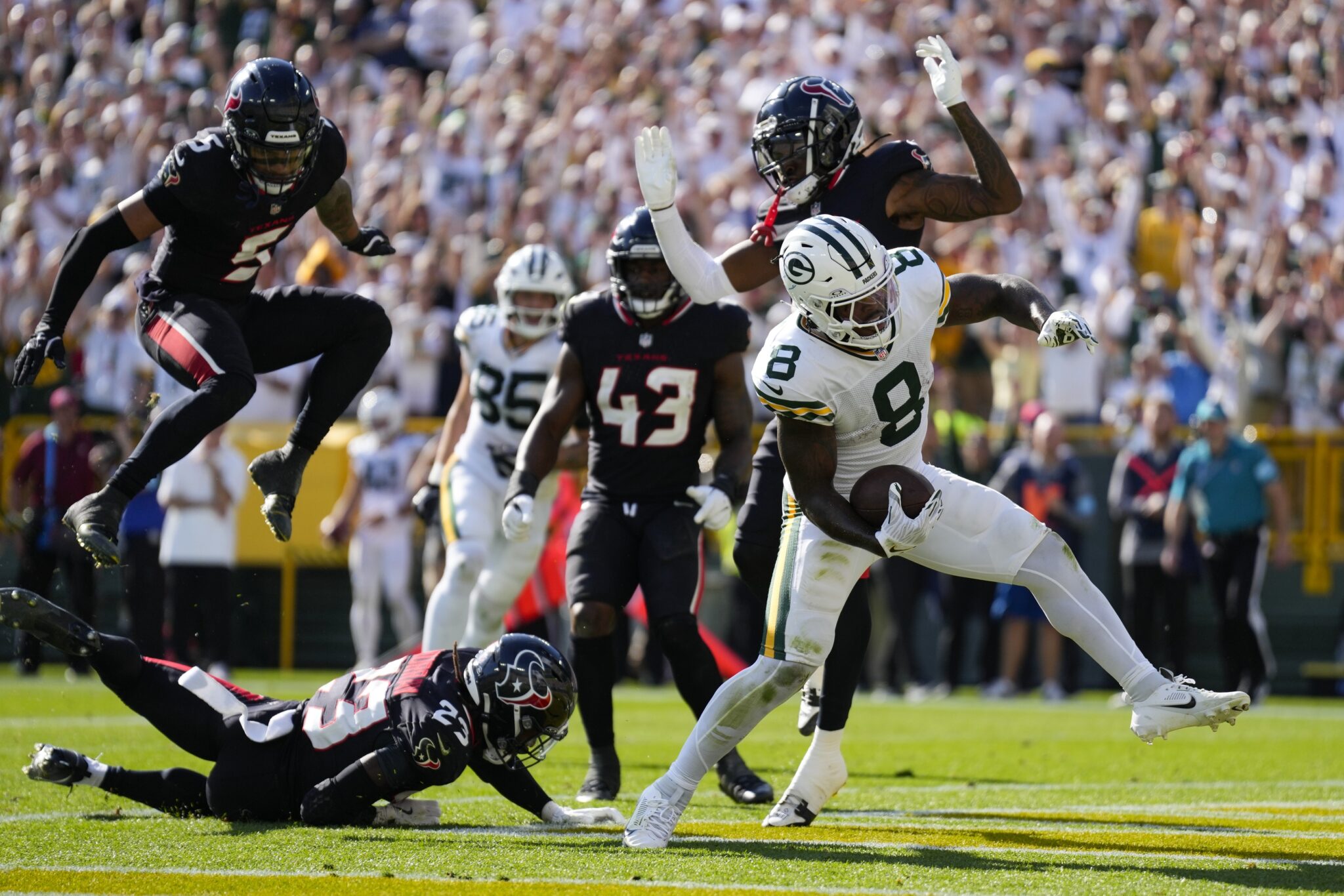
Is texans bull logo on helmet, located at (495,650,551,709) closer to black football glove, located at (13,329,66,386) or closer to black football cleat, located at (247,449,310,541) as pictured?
black football cleat, located at (247,449,310,541)

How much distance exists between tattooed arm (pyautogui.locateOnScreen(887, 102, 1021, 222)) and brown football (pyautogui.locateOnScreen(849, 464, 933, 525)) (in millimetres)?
1129

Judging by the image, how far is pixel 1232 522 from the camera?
37.8 ft

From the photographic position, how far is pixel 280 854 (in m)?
4.80

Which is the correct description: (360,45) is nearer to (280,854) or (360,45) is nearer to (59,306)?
(59,306)

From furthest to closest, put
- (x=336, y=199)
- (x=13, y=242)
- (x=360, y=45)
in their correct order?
(x=360, y=45) → (x=13, y=242) → (x=336, y=199)

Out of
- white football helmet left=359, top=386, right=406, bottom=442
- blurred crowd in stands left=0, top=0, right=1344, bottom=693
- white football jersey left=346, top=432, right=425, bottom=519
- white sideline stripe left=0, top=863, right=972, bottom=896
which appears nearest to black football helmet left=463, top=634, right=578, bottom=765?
white sideline stripe left=0, top=863, right=972, bottom=896

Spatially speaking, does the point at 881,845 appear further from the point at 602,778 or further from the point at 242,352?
the point at 242,352

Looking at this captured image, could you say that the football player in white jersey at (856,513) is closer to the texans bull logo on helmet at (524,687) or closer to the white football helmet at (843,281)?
the white football helmet at (843,281)

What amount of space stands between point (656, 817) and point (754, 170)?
32.6 ft

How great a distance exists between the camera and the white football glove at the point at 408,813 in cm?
545

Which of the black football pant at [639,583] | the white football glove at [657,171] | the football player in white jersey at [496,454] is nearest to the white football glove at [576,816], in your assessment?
the black football pant at [639,583]

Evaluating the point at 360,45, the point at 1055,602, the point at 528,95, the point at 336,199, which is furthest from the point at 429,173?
the point at 1055,602

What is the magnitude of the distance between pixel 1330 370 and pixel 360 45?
30.9 ft

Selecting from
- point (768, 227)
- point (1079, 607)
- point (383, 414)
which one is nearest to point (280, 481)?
point (768, 227)
